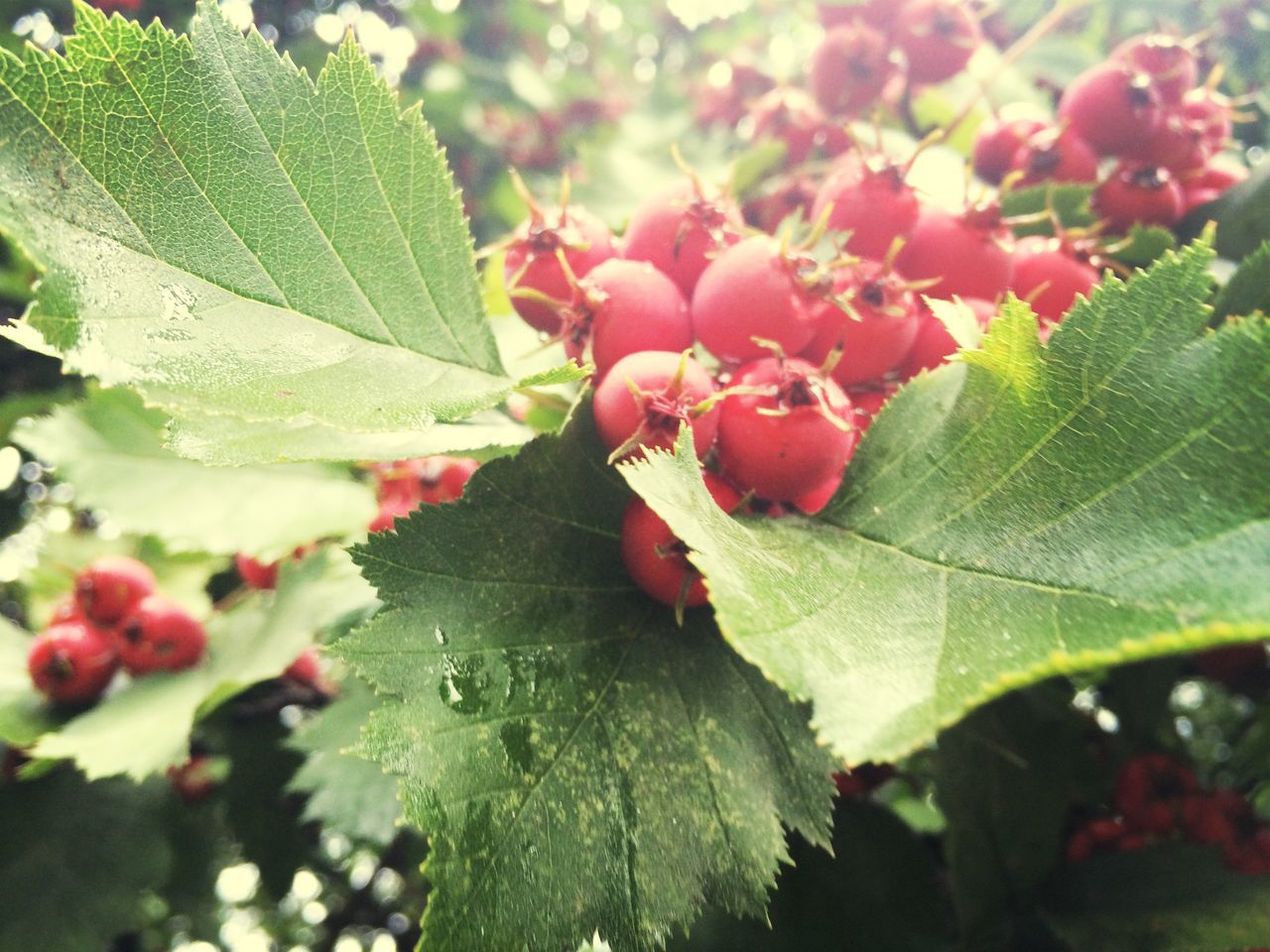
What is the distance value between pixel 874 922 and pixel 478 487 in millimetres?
737

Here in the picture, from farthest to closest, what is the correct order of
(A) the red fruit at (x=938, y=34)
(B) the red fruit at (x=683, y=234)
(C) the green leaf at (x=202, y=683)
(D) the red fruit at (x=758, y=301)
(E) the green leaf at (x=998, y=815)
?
(A) the red fruit at (x=938, y=34) → (E) the green leaf at (x=998, y=815) → (C) the green leaf at (x=202, y=683) → (B) the red fruit at (x=683, y=234) → (D) the red fruit at (x=758, y=301)

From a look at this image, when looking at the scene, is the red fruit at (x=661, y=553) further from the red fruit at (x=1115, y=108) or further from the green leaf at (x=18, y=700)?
the green leaf at (x=18, y=700)

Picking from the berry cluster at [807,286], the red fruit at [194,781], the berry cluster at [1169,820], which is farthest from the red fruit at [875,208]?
the red fruit at [194,781]

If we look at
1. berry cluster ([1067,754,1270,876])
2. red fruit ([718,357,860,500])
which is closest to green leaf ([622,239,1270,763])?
red fruit ([718,357,860,500])

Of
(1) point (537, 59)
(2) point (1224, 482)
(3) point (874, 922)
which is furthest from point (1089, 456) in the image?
(1) point (537, 59)

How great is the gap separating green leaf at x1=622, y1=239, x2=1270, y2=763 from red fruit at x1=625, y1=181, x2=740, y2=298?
30cm

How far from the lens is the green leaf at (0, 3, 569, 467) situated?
538 millimetres

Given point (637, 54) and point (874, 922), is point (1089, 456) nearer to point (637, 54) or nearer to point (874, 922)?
point (874, 922)

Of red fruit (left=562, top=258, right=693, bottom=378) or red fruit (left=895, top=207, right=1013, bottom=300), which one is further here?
red fruit (left=895, top=207, right=1013, bottom=300)

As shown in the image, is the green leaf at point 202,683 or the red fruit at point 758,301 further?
the green leaf at point 202,683

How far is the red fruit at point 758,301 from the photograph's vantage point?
689 mm

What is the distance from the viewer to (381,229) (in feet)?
2.17

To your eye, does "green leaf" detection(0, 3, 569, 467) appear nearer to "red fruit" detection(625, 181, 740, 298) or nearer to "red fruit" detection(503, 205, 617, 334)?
"red fruit" detection(503, 205, 617, 334)

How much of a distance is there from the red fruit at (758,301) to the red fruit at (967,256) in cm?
19
